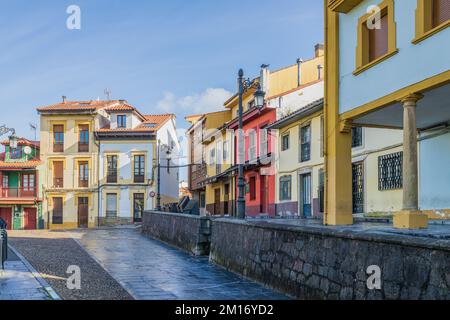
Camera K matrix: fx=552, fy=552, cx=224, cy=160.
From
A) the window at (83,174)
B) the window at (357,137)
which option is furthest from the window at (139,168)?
the window at (357,137)

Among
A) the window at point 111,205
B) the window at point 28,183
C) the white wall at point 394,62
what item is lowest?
the window at point 111,205

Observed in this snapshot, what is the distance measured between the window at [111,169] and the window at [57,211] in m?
4.07

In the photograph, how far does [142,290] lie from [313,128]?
13093 millimetres

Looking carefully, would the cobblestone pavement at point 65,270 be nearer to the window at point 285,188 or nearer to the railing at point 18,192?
the window at point 285,188

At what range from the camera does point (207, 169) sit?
1496 inches

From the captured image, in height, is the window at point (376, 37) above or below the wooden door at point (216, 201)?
above

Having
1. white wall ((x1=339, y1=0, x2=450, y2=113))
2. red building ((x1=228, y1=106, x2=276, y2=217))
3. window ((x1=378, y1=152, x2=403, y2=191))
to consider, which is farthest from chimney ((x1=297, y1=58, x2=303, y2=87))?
white wall ((x1=339, y1=0, x2=450, y2=113))

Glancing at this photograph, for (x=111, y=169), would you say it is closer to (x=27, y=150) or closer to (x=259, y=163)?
(x=27, y=150)

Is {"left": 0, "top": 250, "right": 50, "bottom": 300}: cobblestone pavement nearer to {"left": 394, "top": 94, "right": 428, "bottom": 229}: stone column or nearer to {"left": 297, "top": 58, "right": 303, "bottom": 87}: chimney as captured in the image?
{"left": 394, "top": 94, "right": 428, "bottom": 229}: stone column

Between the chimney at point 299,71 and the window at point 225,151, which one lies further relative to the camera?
the window at point 225,151

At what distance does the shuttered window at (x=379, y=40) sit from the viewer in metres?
11.5

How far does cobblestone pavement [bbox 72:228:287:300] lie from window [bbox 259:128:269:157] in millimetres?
9311

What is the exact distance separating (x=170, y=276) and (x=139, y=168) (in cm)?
2983

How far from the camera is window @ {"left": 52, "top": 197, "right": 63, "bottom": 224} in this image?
4185 centimetres
